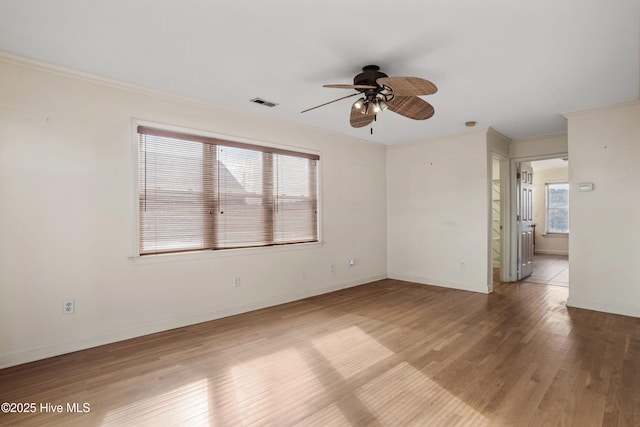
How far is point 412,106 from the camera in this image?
2.92m

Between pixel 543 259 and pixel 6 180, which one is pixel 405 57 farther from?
pixel 543 259

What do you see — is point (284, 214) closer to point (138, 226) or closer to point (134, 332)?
point (138, 226)

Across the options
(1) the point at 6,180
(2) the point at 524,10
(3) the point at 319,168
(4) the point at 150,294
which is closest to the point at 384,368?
(4) the point at 150,294

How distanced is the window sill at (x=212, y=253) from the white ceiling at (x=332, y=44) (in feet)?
5.79

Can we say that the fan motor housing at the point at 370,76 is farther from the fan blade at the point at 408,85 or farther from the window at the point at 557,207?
the window at the point at 557,207

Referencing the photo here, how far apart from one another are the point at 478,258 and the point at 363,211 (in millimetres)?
2003

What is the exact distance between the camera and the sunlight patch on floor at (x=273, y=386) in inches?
80.4

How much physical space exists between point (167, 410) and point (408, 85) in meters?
2.80

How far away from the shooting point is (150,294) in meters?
3.33

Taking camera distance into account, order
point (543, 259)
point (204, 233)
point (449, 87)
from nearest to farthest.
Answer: point (449, 87) → point (204, 233) → point (543, 259)

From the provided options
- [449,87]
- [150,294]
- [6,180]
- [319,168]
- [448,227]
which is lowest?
[150,294]

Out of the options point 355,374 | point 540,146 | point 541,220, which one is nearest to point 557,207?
point 541,220

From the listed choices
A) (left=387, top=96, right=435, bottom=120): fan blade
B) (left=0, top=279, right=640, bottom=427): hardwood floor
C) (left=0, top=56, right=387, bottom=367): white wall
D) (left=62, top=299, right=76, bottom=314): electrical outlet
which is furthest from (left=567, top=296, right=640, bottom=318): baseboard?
(left=62, top=299, right=76, bottom=314): electrical outlet

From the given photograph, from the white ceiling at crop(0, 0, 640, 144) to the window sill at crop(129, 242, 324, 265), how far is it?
5.79 feet
